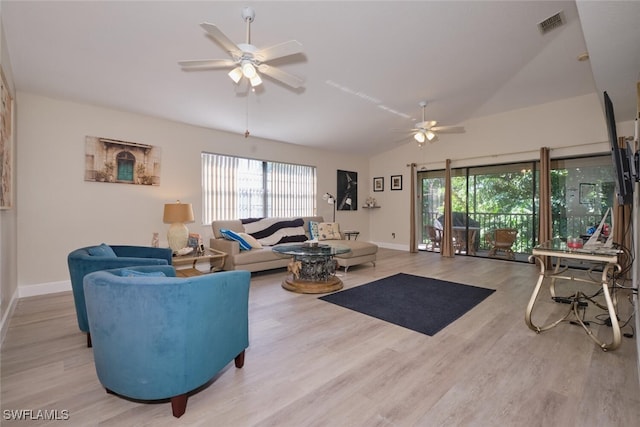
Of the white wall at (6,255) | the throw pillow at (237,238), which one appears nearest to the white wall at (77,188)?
the white wall at (6,255)

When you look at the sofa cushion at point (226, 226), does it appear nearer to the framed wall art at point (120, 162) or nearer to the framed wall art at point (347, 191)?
the framed wall art at point (120, 162)

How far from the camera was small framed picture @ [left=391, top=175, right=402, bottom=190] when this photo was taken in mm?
7469

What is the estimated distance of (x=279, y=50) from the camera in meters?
2.18

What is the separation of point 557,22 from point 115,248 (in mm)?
5545

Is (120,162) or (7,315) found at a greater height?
(120,162)

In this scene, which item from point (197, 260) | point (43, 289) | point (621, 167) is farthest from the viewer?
point (197, 260)

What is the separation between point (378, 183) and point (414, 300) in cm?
496

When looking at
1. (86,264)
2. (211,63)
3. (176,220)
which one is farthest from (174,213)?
(211,63)

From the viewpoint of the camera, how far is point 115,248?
2.85 m

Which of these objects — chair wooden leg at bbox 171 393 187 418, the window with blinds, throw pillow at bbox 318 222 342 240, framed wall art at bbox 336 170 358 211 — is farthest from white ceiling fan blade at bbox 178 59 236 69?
framed wall art at bbox 336 170 358 211

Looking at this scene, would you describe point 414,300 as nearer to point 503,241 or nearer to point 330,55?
point 330,55

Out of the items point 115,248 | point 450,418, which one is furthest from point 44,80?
point 450,418

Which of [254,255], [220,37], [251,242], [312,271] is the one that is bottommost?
[312,271]

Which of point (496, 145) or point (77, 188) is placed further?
point (496, 145)
